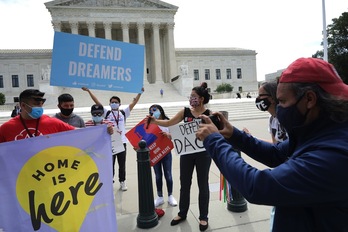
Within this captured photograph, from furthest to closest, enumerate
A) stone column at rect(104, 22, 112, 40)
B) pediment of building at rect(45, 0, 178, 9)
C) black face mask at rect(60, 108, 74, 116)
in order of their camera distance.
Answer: pediment of building at rect(45, 0, 178, 9) → stone column at rect(104, 22, 112, 40) → black face mask at rect(60, 108, 74, 116)

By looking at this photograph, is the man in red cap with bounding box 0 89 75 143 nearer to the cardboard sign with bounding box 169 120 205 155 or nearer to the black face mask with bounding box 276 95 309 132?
the cardboard sign with bounding box 169 120 205 155

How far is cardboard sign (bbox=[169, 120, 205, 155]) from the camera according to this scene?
3400mm

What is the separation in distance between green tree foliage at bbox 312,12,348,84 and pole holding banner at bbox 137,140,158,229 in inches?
1719

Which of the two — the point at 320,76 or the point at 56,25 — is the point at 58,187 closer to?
the point at 320,76

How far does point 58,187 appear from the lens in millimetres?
2184

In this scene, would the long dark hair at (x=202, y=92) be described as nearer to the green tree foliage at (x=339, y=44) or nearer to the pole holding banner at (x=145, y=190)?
the pole holding banner at (x=145, y=190)

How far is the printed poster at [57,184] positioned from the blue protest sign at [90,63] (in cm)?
144

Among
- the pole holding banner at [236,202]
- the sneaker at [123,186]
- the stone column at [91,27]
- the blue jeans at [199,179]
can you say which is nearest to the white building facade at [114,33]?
the stone column at [91,27]

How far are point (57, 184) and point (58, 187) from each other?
0.09 ft

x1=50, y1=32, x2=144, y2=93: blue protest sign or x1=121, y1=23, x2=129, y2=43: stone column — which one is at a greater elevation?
x1=121, y1=23, x2=129, y2=43: stone column

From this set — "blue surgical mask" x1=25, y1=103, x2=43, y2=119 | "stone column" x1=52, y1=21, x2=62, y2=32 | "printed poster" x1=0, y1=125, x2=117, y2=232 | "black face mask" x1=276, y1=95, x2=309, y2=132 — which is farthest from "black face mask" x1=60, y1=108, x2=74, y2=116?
"stone column" x1=52, y1=21, x2=62, y2=32

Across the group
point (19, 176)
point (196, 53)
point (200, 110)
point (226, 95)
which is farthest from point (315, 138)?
point (196, 53)

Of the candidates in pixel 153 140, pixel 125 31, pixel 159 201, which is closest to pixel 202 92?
pixel 153 140

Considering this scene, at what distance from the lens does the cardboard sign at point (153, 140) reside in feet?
14.1
